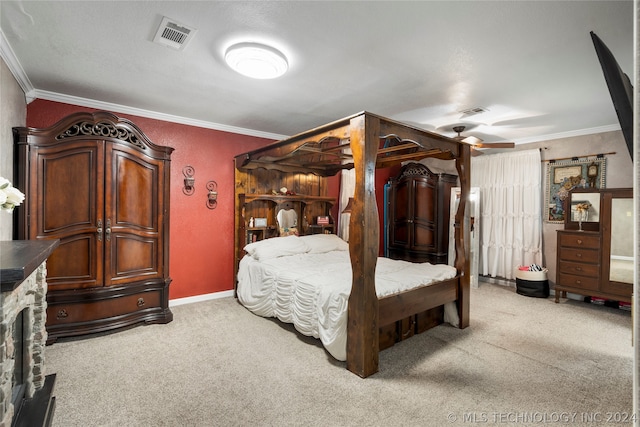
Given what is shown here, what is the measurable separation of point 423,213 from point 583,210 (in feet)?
7.28

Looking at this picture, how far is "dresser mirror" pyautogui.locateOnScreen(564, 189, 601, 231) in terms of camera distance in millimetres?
4125

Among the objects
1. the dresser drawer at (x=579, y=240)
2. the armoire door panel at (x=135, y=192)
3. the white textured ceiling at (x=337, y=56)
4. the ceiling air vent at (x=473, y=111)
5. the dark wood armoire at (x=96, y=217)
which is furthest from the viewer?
the dresser drawer at (x=579, y=240)

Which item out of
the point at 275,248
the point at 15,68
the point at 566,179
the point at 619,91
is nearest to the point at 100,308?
the point at 275,248

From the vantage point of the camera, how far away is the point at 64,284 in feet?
9.53

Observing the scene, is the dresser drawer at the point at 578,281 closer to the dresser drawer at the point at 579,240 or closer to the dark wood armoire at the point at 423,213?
the dresser drawer at the point at 579,240

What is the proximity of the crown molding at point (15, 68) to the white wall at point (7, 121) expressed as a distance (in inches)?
1.5

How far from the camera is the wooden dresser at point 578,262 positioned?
3998mm

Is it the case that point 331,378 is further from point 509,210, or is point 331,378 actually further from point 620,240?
point 509,210

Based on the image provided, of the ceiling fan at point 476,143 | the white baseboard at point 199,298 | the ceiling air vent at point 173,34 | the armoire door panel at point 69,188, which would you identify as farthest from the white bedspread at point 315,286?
the ceiling air vent at point 173,34

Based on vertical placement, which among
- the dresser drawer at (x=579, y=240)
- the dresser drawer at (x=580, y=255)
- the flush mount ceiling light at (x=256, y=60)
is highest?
the flush mount ceiling light at (x=256, y=60)

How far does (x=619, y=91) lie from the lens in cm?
99

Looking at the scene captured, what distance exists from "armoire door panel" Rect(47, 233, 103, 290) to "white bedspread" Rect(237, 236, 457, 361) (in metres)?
1.64

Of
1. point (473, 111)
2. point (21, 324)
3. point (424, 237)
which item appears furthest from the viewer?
point (424, 237)

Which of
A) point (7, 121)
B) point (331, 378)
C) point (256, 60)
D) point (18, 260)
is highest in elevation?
point (256, 60)
